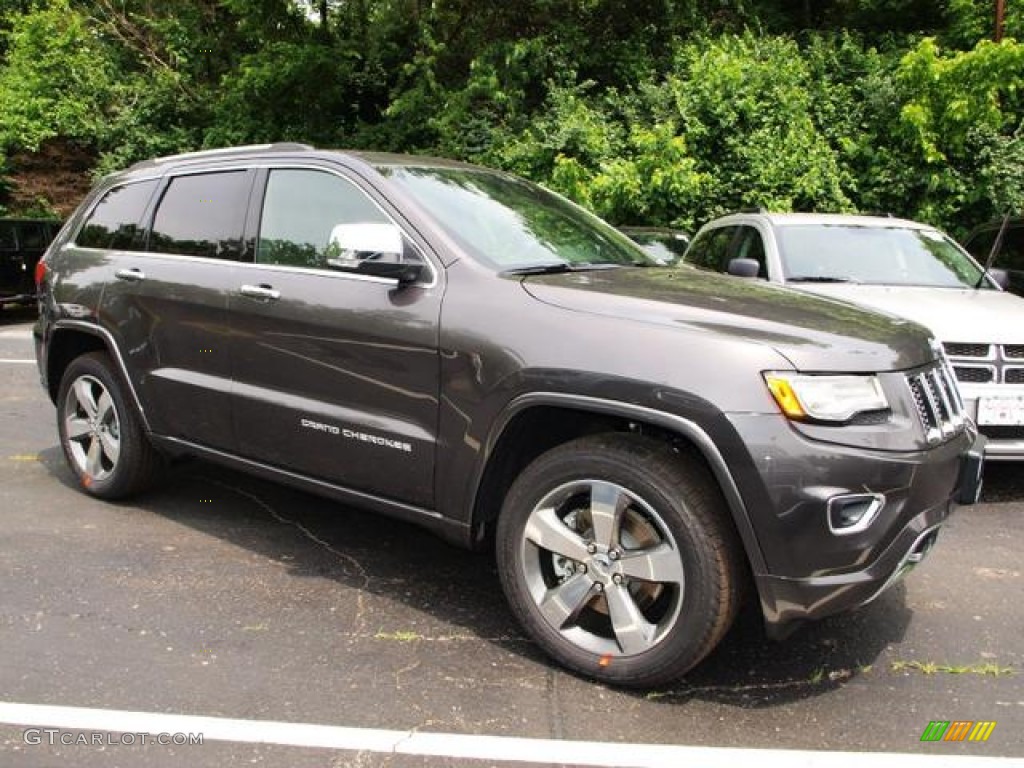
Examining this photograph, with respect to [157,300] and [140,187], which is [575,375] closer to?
[157,300]

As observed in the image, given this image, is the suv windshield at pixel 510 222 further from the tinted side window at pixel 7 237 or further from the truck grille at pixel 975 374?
the tinted side window at pixel 7 237

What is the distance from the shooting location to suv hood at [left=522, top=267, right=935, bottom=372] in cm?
291

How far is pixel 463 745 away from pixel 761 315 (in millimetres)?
1655

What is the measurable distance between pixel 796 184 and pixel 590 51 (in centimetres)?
529

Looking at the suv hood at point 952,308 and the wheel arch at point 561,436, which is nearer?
the wheel arch at point 561,436

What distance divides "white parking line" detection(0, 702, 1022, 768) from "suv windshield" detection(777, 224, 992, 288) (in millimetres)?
4114

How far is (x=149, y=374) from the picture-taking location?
4.54 meters

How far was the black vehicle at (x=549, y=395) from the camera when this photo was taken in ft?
9.27

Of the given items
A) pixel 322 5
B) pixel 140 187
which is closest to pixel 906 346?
pixel 140 187

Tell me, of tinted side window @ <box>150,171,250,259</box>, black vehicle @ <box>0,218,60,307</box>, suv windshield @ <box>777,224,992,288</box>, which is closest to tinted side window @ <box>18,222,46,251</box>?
black vehicle @ <box>0,218,60,307</box>

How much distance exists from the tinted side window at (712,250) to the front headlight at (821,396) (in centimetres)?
454

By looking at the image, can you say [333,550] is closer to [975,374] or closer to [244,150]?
[244,150]

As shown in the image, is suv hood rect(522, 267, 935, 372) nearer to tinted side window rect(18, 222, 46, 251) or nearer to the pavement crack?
the pavement crack

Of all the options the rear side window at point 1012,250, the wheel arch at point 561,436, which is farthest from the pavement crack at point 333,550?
the rear side window at point 1012,250
